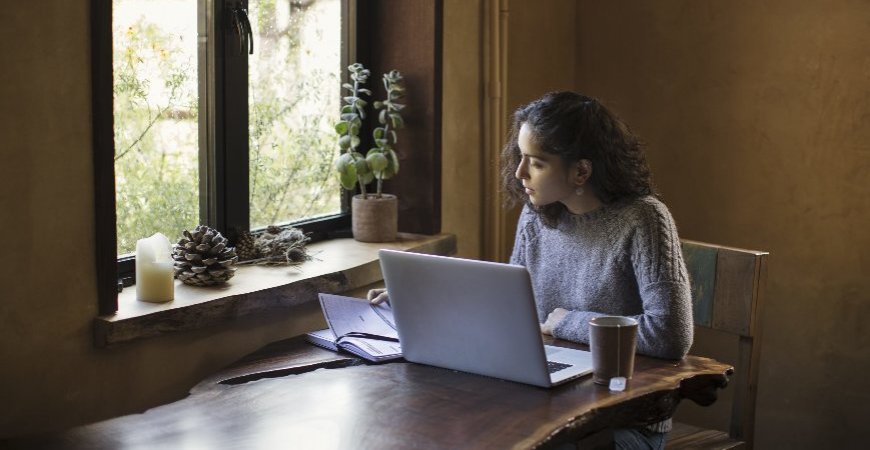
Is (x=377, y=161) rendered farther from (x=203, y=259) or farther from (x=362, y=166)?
(x=203, y=259)

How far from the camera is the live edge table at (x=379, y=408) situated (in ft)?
5.35

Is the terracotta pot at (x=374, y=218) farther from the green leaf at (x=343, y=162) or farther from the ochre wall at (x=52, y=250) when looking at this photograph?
the ochre wall at (x=52, y=250)

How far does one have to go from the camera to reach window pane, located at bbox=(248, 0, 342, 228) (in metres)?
2.68

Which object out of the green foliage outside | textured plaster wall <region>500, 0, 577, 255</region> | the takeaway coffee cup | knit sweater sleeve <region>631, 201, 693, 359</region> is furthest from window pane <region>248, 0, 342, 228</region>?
the takeaway coffee cup

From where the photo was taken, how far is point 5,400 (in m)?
1.88

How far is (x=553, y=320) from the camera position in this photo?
7.45 feet

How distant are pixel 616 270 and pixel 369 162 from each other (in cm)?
83

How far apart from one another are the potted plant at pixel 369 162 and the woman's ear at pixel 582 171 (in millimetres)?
672

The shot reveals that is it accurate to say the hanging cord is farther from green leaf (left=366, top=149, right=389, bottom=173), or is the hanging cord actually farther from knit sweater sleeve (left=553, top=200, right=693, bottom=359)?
knit sweater sleeve (left=553, top=200, right=693, bottom=359)

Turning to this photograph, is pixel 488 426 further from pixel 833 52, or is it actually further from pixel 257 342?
pixel 833 52

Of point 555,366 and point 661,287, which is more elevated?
point 661,287

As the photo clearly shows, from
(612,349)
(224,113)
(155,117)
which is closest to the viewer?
(612,349)

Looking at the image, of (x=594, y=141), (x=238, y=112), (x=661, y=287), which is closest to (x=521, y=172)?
(x=594, y=141)

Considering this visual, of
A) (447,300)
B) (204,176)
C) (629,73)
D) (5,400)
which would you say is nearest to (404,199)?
(204,176)
